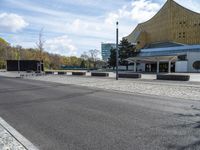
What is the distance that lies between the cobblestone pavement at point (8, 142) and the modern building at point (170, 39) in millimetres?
48503

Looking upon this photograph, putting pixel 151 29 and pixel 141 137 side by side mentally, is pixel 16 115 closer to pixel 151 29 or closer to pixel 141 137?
pixel 141 137

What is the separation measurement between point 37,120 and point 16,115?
1292 millimetres

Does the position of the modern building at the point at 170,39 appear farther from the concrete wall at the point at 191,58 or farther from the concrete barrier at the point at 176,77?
the concrete barrier at the point at 176,77

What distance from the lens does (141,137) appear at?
4.87m

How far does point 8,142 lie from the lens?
4.71 metres

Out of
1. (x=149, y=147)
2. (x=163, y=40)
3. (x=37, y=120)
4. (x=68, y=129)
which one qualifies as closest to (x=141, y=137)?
(x=149, y=147)

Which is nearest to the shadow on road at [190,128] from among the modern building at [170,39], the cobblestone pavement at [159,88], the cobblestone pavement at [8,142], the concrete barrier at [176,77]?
the cobblestone pavement at [8,142]

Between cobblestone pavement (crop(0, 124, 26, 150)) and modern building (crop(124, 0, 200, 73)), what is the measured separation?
4850cm

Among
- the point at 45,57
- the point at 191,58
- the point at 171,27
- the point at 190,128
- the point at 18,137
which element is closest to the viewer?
the point at 18,137

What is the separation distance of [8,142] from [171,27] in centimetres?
7053

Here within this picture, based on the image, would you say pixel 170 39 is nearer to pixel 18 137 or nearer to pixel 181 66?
pixel 181 66

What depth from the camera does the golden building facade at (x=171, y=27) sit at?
62.3 metres

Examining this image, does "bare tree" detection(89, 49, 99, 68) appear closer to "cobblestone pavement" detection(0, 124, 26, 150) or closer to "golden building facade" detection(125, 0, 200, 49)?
"golden building facade" detection(125, 0, 200, 49)

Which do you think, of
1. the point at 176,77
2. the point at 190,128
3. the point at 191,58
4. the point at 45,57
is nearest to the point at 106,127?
the point at 190,128
